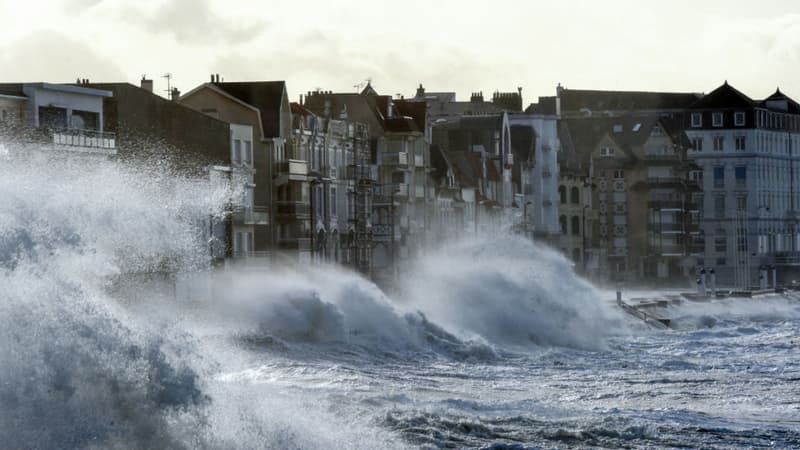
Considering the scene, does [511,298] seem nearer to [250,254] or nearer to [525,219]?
[250,254]

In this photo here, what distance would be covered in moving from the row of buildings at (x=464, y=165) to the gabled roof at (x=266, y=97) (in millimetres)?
77

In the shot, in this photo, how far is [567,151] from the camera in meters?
138

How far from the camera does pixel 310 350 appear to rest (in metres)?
55.0

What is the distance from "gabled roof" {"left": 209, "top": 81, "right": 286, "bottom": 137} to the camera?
7275cm

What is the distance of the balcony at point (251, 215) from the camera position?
68.1m

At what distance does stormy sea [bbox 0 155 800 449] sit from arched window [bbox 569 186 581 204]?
4294cm

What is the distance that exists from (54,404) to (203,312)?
1213 inches

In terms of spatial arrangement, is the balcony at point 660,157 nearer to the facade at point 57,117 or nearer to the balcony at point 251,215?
the balcony at point 251,215

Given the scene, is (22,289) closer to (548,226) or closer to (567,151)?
(548,226)

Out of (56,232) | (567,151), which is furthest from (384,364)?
(567,151)

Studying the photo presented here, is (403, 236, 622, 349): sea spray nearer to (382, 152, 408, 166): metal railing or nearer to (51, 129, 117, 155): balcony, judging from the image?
(382, 152, 408, 166): metal railing

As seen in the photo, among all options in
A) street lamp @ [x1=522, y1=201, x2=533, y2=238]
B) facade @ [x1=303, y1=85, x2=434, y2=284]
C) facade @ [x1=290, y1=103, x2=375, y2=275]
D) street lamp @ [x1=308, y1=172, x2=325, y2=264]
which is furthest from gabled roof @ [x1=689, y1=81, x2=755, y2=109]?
street lamp @ [x1=308, y1=172, x2=325, y2=264]

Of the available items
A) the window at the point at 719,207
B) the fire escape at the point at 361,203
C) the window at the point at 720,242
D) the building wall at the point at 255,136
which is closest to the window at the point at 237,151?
the building wall at the point at 255,136

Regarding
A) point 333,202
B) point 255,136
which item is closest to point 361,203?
point 333,202
